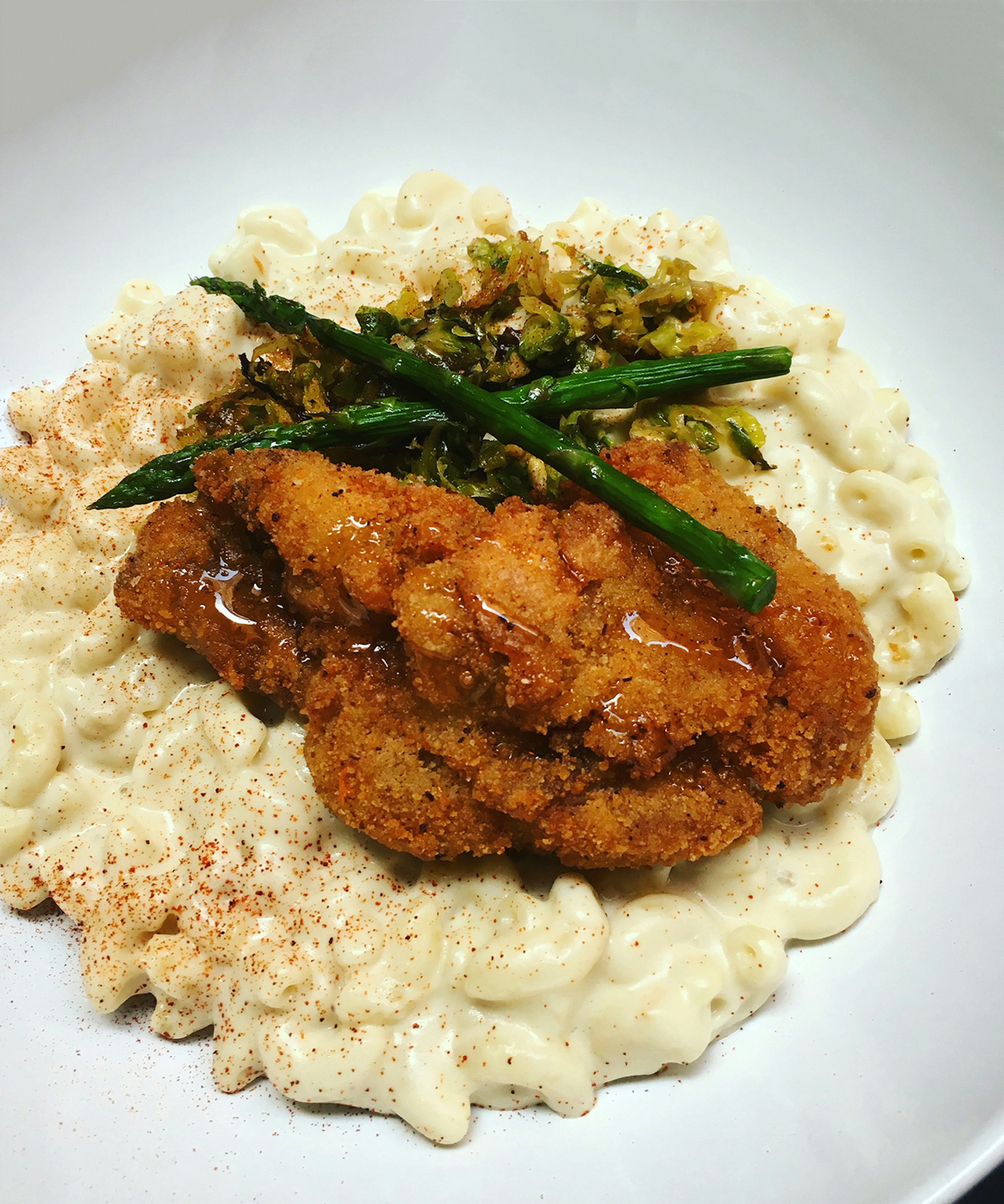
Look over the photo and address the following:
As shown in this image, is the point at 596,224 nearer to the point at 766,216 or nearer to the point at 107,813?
the point at 766,216

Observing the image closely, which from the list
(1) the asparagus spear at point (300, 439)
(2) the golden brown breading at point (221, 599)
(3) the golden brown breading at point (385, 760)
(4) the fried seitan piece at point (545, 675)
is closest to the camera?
(4) the fried seitan piece at point (545, 675)

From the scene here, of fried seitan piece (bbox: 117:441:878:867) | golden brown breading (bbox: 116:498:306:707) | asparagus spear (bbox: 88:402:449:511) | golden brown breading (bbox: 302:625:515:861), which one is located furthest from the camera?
asparagus spear (bbox: 88:402:449:511)

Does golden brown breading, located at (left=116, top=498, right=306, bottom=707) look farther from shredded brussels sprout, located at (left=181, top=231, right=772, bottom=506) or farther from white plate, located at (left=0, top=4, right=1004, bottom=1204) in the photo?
white plate, located at (left=0, top=4, right=1004, bottom=1204)

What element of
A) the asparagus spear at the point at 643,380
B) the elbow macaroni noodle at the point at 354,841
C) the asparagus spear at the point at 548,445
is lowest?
the elbow macaroni noodle at the point at 354,841

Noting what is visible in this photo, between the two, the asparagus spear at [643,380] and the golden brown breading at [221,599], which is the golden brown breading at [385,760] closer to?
the golden brown breading at [221,599]

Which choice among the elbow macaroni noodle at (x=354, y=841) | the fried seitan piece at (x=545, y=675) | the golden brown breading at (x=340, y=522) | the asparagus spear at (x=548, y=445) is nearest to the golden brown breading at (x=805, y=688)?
the fried seitan piece at (x=545, y=675)

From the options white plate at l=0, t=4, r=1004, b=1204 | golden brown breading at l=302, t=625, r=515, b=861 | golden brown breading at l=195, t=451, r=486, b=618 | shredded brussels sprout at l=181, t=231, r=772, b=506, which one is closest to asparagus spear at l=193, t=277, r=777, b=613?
shredded brussels sprout at l=181, t=231, r=772, b=506
